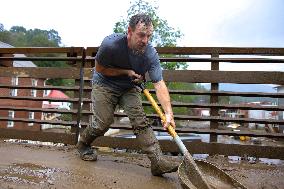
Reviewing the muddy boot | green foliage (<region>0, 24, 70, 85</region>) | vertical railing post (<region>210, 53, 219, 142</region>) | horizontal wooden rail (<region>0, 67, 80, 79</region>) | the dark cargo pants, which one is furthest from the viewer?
green foliage (<region>0, 24, 70, 85</region>)

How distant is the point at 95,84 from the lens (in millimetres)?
4652

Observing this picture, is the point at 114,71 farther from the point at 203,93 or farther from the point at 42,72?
the point at 42,72

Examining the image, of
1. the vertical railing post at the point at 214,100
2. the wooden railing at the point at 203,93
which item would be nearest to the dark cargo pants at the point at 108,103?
the wooden railing at the point at 203,93

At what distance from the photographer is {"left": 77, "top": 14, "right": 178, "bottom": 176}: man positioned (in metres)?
3.86

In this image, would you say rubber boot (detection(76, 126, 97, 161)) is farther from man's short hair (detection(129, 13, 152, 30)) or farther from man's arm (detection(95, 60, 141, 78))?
man's short hair (detection(129, 13, 152, 30))

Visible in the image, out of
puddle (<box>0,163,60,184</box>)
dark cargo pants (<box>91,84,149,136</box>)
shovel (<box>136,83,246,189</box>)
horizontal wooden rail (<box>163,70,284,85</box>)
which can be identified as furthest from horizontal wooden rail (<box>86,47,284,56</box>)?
puddle (<box>0,163,60,184</box>)

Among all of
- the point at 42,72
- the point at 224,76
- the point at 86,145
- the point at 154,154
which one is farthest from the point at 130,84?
the point at 42,72

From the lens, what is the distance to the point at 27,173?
3980mm

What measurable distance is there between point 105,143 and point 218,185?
2866 mm

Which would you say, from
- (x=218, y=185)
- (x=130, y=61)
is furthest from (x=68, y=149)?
(x=218, y=185)

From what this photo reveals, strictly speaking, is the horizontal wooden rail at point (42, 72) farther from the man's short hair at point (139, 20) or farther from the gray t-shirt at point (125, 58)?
the man's short hair at point (139, 20)

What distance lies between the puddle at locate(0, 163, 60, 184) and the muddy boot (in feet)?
3.48

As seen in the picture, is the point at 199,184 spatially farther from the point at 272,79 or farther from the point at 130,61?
the point at 272,79

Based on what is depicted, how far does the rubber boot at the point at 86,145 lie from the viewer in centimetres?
471
